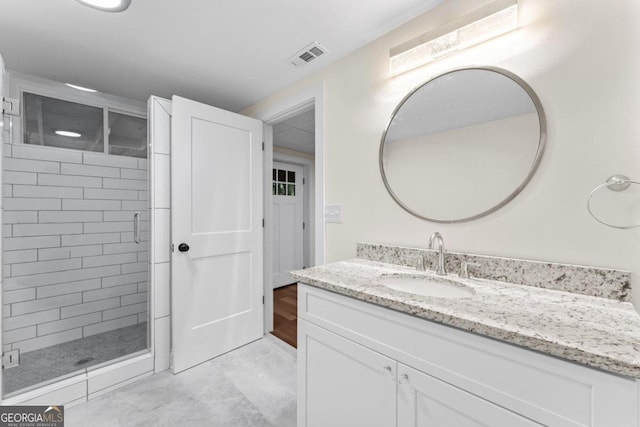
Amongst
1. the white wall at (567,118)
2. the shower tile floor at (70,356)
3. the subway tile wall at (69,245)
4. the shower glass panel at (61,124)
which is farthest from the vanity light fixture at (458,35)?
the shower tile floor at (70,356)

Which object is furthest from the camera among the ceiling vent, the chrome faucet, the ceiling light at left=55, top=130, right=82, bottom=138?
the ceiling light at left=55, top=130, right=82, bottom=138


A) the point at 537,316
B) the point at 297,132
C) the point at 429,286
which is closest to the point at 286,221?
the point at 297,132

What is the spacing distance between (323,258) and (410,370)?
43.5 inches

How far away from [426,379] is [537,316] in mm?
379

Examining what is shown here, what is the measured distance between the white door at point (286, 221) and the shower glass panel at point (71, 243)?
5.69ft

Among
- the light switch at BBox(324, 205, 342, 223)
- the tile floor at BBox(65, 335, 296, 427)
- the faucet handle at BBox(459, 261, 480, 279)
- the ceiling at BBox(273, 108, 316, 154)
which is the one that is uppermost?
the ceiling at BBox(273, 108, 316, 154)

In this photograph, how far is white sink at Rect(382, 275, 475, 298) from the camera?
1153 mm

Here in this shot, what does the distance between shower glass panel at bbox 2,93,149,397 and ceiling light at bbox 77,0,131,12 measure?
1.34 meters

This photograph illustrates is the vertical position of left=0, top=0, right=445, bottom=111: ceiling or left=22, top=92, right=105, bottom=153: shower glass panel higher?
left=0, top=0, right=445, bottom=111: ceiling

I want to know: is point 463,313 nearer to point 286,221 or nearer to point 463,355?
point 463,355

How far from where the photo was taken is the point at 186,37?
5.29 ft

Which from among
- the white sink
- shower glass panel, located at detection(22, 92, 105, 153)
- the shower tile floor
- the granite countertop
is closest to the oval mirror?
the white sink

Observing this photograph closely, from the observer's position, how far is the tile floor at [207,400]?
1.50 metres

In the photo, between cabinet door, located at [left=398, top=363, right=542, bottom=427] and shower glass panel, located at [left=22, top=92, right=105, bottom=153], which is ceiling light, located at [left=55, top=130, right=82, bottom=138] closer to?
shower glass panel, located at [left=22, top=92, right=105, bottom=153]
